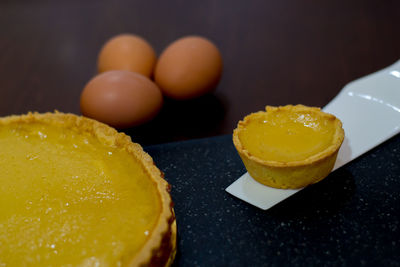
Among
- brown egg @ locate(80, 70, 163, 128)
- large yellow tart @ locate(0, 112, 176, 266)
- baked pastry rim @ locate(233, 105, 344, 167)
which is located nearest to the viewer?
large yellow tart @ locate(0, 112, 176, 266)

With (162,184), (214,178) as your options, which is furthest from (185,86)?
(162,184)

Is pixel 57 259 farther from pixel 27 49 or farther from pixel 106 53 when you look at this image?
pixel 27 49

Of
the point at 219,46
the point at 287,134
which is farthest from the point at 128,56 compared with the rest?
the point at 287,134

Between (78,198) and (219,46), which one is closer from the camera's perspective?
(78,198)

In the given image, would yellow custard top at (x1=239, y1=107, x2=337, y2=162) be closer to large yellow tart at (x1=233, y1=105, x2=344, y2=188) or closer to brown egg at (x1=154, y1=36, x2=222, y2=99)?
large yellow tart at (x1=233, y1=105, x2=344, y2=188)

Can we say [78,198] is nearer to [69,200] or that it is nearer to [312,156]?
[69,200]

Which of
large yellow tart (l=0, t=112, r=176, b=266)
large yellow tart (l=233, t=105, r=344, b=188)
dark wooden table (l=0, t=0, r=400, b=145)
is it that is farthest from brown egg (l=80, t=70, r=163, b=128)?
large yellow tart (l=233, t=105, r=344, b=188)

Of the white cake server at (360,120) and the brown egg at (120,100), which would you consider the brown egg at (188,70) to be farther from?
the white cake server at (360,120)
